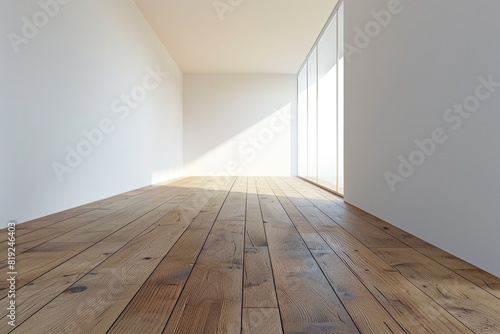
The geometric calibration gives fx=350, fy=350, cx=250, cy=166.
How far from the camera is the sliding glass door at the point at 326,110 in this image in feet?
12.6

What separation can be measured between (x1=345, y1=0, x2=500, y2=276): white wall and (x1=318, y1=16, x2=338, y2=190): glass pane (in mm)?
1624

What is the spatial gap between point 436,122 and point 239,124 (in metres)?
6.17

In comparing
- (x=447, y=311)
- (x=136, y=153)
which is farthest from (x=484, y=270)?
(x=136, y=153)

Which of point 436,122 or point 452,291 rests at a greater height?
point 436,122

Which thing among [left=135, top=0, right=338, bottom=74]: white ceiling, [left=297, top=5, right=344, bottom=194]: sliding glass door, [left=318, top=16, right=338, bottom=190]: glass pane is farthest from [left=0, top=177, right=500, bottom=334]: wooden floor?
[left=135, top=0, right=338, bottom=74]: white ceiling

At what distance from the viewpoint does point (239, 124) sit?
25.0 feet

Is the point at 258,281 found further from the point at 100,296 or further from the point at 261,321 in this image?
the point at 100,296

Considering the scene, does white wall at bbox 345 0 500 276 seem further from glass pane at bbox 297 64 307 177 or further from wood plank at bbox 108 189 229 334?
glass pane at bbox 297 64 307 177

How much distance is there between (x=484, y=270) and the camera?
48.5 inches

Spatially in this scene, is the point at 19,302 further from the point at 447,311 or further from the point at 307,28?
the point at 307,28

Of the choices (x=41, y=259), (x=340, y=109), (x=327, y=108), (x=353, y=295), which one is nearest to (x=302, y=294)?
(x=353, y=295)

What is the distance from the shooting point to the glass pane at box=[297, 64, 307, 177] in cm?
683

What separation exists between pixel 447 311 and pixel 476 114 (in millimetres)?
751

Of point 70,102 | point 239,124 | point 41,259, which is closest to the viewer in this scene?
point 41,259
